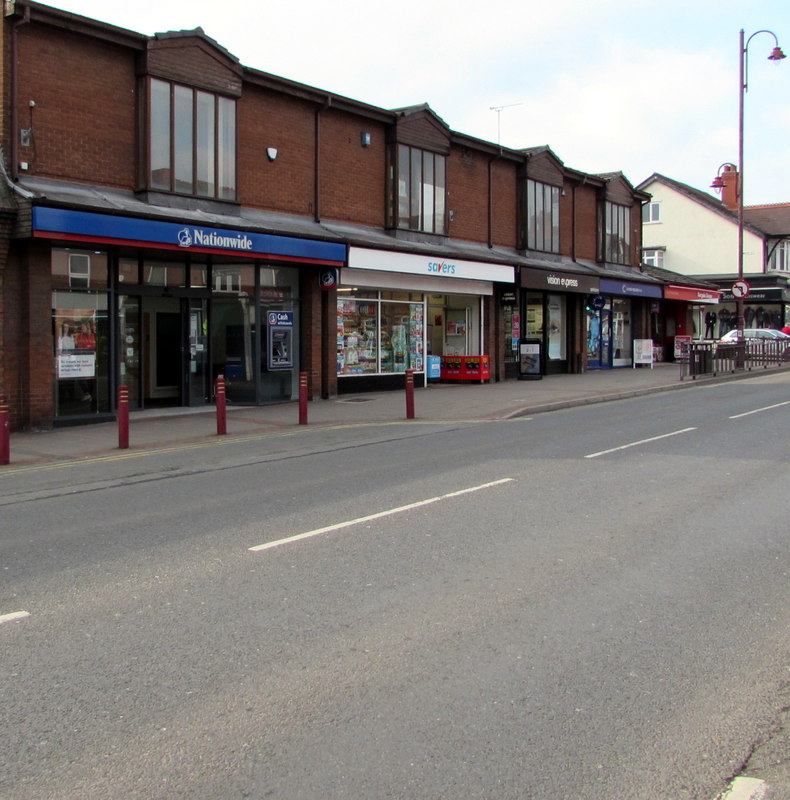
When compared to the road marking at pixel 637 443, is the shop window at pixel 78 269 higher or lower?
higher

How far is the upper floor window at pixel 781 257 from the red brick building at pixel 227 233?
32864 mm

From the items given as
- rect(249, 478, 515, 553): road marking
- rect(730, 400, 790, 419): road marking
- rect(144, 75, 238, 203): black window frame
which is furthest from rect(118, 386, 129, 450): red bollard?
rect(730, 400, 790, 419): road marking

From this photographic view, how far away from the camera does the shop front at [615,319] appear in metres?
32.3

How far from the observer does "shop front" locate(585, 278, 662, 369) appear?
3234 centimetres

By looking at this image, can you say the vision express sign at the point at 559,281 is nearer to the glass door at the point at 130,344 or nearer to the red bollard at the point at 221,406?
the glass door at the point at 130,344

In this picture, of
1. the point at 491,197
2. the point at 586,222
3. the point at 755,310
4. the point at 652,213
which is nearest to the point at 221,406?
the point at 491,197

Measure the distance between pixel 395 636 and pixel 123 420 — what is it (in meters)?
9.28

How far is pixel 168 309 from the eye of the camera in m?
18.5

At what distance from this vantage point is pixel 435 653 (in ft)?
15.4

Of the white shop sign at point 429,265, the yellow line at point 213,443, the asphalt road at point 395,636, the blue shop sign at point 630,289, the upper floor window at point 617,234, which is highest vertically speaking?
the upper floor window at point 617,234

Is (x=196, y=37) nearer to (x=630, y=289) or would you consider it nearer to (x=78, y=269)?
(x=78, y=269)

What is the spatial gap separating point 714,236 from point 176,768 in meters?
56.1

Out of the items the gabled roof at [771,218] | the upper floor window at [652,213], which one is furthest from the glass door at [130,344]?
the gabled roof at [771,218]

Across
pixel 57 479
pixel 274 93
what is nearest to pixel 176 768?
pixel 57 479
